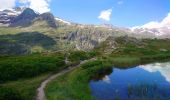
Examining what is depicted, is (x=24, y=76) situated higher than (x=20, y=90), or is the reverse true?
(x=20, y=90)

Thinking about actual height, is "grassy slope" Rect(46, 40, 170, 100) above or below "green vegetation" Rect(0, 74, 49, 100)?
below

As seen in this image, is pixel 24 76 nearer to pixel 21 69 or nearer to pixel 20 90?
pixel 21 69

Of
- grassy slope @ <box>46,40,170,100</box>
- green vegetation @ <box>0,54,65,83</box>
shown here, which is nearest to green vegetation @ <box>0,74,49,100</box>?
green vegetation @ <box>0,54,65,83</box>

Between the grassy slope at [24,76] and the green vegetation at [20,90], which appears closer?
the green vegetation at [20,90]

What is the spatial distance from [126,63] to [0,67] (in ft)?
263

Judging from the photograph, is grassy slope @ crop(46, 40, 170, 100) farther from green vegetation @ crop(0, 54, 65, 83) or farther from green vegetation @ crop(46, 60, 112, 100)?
green vegetation @ crop(0, 54, 65, 83)

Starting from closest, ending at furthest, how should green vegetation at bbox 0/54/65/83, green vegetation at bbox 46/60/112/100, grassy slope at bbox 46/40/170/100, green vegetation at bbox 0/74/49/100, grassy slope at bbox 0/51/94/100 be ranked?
1. green vegetation at bbox 0/74/49/100
2. grassy slope at bbox 0/51/94/100
3. green vegetation at bbox 46/60/112/100
4. grassy slope at bbox 46/40/170/100
5. green vegetation at bbox 0/54/65/83

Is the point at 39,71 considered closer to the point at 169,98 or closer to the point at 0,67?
the point at 0,67

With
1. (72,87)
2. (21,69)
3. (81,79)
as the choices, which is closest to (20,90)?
(72,87)

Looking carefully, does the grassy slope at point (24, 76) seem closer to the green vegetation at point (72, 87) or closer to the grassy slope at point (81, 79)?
the green vegetation at point (72, 87)

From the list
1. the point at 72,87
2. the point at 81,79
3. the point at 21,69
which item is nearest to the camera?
the point at 72,87

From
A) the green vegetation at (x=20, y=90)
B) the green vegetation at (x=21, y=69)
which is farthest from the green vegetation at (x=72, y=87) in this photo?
the green vegetation at (x=21, y=69)

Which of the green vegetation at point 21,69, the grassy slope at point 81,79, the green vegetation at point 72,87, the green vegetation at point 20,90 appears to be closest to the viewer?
the green vegetation at point 20,90

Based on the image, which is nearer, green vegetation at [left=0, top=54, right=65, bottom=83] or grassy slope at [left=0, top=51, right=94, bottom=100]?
grassy slope at [left=0, top=51, right=94, bottom=100]
